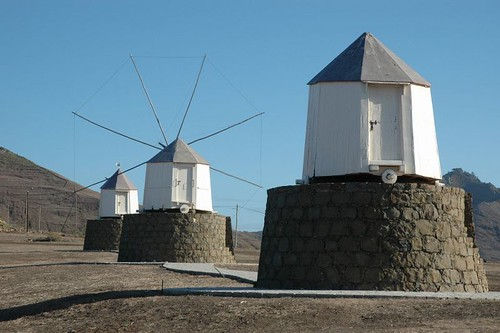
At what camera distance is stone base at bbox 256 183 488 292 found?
602 inches

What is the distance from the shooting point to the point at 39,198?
117m

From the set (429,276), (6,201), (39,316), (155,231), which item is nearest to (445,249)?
(429,276)

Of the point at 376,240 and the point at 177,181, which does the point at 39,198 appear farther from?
the point at 376,240

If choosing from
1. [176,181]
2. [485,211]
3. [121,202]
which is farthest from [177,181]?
[485,211]

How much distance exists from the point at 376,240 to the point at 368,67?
3070 millimetres

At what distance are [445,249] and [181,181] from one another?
19593 millimetres

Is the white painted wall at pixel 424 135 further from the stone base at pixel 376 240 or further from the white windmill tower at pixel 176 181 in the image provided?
the white windmill tower at pixel 176 181

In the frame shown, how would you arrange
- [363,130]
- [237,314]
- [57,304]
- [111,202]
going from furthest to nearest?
[111,202], [57,304], [363,130], [237,314]

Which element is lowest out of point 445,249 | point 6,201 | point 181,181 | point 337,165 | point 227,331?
point 227,331

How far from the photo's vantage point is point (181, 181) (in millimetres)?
34312

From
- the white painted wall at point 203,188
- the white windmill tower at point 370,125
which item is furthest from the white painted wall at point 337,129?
the white painted wall at point 203,188

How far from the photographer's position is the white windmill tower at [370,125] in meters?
16.2

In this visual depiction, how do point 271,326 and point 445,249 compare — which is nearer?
point 271,326

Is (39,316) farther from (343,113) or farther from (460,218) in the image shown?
(460,218)
